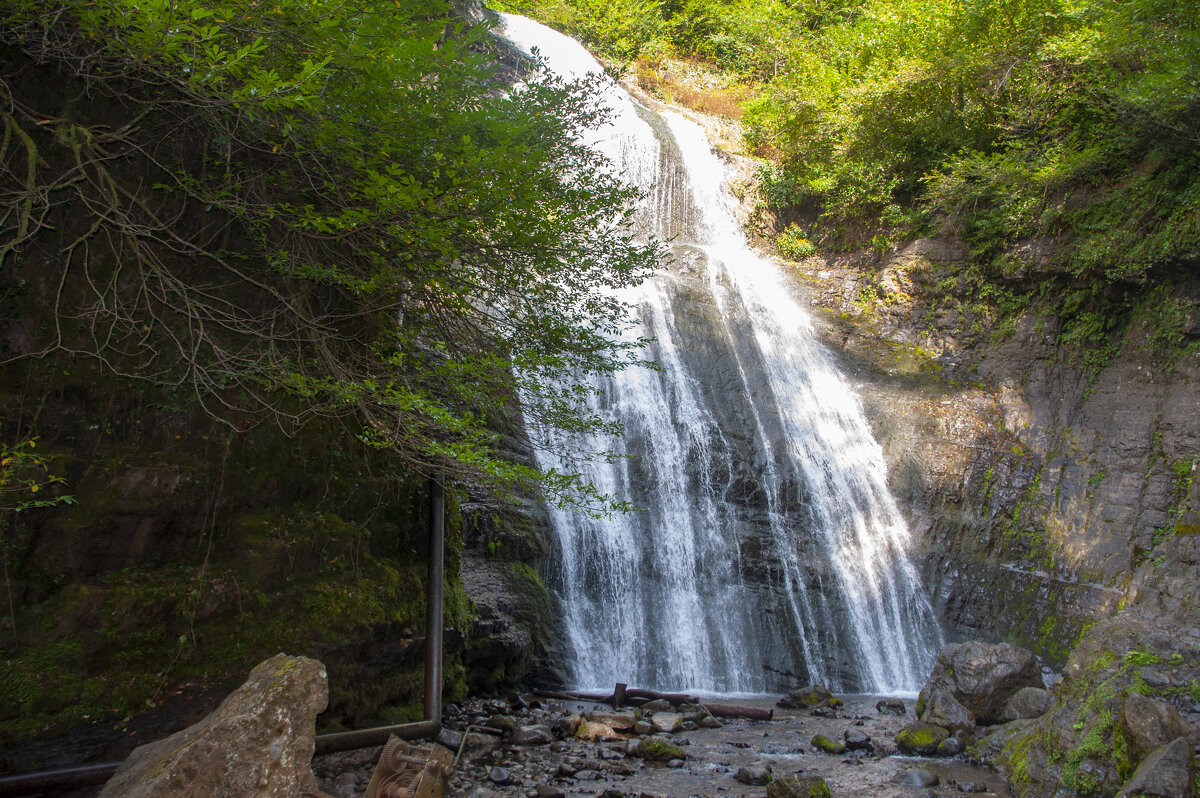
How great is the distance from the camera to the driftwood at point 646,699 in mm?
8070

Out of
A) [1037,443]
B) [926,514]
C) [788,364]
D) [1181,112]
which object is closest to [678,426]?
[788,364]

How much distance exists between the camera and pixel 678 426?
12.4 metres

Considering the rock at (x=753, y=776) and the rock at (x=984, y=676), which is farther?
the rock at (x=984, y=676)

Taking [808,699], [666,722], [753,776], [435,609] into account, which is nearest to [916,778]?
[753,776]

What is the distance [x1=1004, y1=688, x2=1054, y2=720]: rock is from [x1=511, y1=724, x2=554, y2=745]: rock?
500 cm

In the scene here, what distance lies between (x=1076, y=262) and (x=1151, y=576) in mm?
7775

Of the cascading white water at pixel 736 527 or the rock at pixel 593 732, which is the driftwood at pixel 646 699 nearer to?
the cascading white water at pixel 736 527

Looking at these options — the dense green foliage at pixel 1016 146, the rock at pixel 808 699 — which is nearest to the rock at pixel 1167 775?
the rock at pixel 808 699

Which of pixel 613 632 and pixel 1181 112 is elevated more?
pixel 1181 112

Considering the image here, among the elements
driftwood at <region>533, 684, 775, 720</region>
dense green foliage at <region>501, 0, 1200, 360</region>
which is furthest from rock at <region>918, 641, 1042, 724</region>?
dense green foliage at <region>501, 0, 1200, 360</region>

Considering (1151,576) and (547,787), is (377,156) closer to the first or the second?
(547,787)

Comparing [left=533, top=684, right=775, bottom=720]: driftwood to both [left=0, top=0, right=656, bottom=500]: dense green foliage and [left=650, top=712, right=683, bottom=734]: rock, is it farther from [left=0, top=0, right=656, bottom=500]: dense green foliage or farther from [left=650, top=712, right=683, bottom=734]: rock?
[left=0, top=0, right=656, bottom=500]: dense green foliage

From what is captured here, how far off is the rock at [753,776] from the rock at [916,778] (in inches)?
45.8

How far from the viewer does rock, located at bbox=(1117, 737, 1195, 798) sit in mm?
3838
